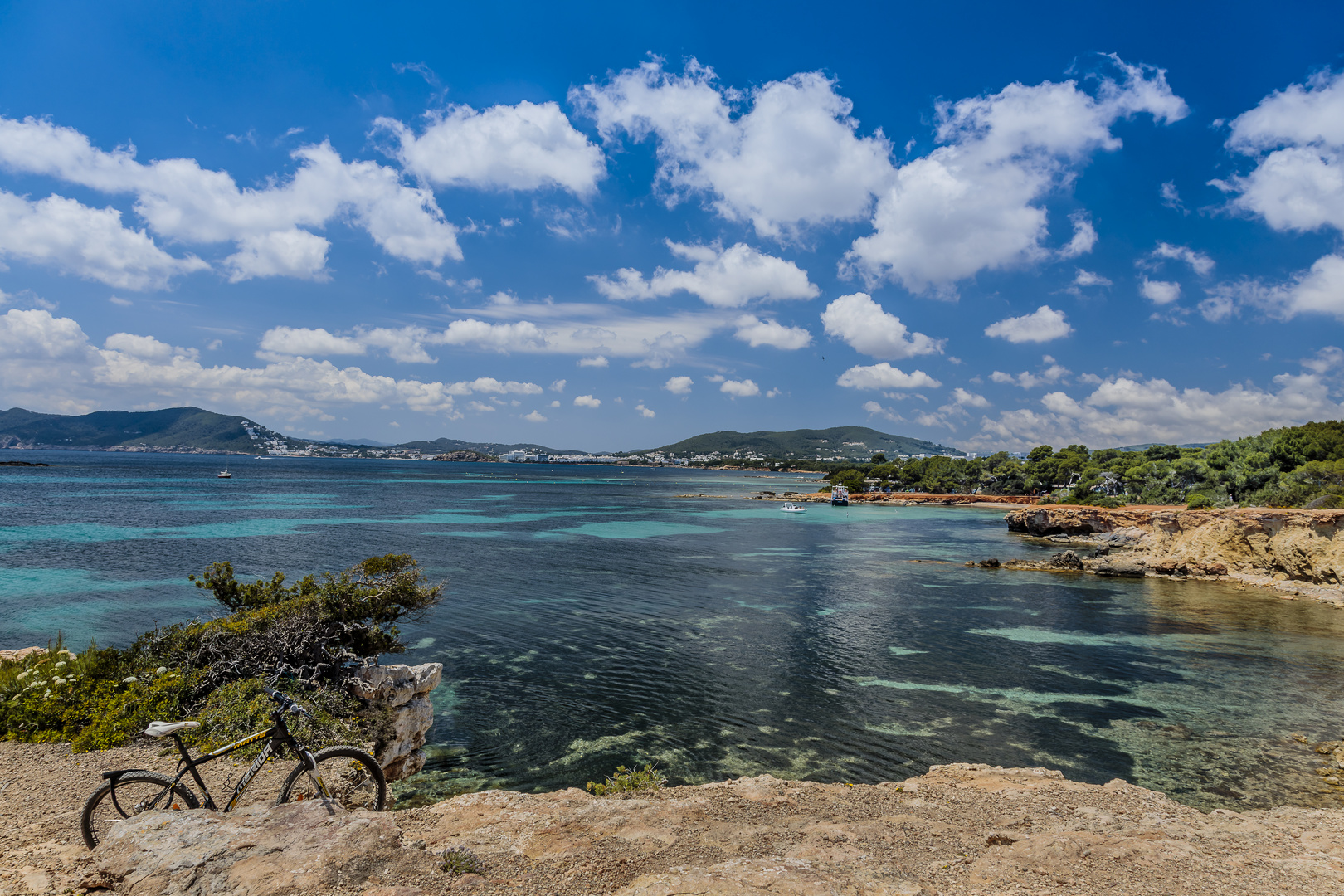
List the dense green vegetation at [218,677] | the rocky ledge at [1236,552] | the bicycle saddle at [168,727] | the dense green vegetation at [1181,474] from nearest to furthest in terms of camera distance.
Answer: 1. the bicycle saddle at [168,727]
2. the dense green vegetation at [218,677]
3. the rocky ledge at [1236,552]
4. the dense green vegetation at [1181,474]

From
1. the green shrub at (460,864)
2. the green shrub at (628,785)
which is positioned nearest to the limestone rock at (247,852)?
the green shrub at (460,864)

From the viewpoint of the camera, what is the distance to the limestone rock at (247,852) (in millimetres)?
5043

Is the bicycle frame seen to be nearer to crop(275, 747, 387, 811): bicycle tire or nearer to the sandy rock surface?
crop(275, 747, 387, 811): bicycle tire

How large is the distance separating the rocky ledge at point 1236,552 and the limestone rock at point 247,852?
149 ft

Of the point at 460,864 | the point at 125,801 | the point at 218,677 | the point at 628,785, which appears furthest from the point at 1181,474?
A: the point at 125,801

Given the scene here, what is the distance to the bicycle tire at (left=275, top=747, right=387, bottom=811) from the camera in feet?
23.8

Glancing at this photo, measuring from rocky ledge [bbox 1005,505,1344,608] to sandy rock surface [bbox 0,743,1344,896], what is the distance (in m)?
36.1

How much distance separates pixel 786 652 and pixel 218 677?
17.5 meters

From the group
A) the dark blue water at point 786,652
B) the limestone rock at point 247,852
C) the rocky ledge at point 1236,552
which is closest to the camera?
the limestone rock at point 247,852

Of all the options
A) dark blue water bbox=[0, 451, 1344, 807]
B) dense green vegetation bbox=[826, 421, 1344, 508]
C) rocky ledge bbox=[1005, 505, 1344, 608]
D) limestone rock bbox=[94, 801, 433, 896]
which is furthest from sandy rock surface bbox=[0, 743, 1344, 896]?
Answer: dense green vegetation bbox=[826, 421, 1344, 508]

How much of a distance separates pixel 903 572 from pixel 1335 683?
21870 mm

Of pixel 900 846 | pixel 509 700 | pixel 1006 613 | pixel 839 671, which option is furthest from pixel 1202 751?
pixel 509 700

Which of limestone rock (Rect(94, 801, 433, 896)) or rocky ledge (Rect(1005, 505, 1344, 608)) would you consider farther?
rocky ledge (Rect(1005, 505, 1344, 608))

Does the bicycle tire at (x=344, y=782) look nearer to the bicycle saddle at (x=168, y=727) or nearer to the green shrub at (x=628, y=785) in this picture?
the bicycle saddle at (x=168, y=727)
